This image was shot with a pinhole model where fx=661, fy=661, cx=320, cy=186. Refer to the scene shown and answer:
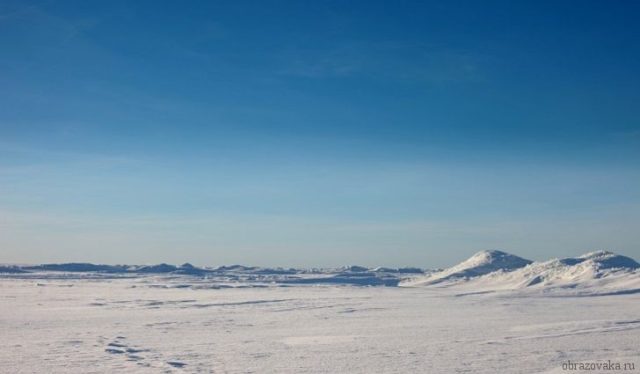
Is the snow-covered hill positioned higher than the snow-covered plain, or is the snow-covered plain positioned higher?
the snow-covered hill

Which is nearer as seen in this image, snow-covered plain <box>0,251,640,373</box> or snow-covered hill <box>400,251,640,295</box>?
snow-covered plain <box>0,251,640,373</box>

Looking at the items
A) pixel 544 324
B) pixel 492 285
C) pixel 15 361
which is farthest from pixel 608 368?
pixel 492 285

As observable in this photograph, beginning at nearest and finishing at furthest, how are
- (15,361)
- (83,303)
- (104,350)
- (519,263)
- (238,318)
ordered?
(15,361) < (104,350) < (238,318) < (83,303) < (519,263)

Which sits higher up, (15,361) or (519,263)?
(519,263)

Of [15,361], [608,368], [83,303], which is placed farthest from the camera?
[83,303]

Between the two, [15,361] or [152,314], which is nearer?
[15,361]

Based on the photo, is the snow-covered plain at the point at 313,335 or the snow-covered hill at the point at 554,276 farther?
the snow-covered hill at the point at 554,276

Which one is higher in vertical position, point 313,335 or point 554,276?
point 554,276

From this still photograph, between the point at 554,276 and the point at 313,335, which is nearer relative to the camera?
the point at 313,335

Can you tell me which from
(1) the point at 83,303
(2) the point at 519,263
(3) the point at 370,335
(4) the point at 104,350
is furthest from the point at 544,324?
(2) the point at 519,263

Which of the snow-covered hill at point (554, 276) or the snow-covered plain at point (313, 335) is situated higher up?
the snow-covered hill at point (554, 276)

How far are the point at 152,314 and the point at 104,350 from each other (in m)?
9.56

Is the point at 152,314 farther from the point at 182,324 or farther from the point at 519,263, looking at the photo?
the point at 519,263

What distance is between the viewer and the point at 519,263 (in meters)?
59.4
